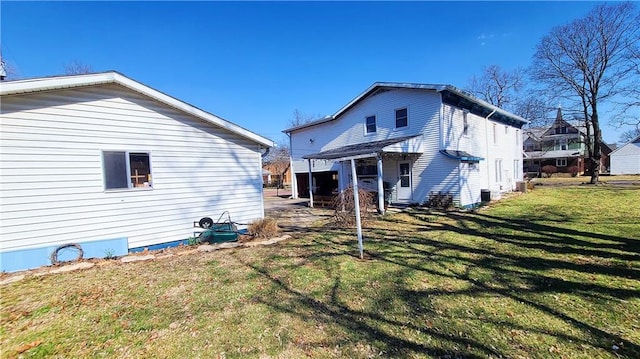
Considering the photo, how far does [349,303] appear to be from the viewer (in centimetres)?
396

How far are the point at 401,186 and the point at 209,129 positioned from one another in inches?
405

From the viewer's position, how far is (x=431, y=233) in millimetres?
8016

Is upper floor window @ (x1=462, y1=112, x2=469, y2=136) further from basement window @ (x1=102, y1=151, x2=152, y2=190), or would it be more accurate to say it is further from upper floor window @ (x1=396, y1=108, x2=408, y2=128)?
basement window @ (x1=102, y1=151, x2=152, y2=190)

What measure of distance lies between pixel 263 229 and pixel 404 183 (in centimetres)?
904

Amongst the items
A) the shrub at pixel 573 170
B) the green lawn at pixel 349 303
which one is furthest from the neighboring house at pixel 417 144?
the shrub at pixel 573 170

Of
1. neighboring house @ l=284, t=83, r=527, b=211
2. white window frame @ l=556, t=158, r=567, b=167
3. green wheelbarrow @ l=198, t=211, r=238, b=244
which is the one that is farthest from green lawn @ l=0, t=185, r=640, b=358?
white window frame @ l=556, t=158, r=567, b=167

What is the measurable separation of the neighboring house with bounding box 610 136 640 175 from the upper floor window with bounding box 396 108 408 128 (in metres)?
40.8

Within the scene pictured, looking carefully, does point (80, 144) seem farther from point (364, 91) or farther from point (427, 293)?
point (364, 91)

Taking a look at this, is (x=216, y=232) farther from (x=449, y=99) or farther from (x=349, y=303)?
(x=449, y=99)

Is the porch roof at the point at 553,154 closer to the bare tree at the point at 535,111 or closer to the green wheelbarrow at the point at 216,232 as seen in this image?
the bare tree at the point at 535,111

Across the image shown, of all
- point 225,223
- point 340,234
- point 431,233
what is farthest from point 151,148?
point 431,233

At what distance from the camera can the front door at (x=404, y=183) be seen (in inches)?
552

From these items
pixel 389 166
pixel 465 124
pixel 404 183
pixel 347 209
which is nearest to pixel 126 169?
pixel 347 209

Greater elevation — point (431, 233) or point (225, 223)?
point (225, 223)
